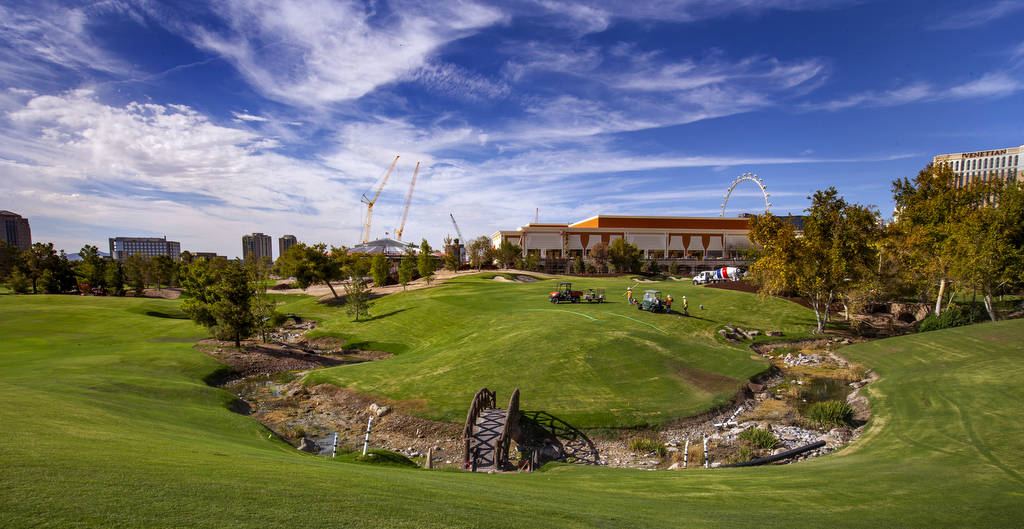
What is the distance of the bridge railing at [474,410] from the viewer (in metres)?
16.2

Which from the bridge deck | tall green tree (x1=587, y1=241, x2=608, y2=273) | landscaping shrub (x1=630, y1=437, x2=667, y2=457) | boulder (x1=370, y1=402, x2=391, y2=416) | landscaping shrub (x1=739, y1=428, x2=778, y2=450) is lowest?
landscaping shrub (x1=630, y1=437, x2=667, y2=457)

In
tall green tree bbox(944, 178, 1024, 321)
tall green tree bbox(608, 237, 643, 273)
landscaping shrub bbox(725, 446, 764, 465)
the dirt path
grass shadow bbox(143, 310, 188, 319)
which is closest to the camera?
landscaping shrub bbox(725, 446, 764, 465)

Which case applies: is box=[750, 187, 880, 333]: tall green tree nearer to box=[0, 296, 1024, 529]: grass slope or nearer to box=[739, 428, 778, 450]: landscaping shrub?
box=[0, 296, 1024, 529]: grass slope

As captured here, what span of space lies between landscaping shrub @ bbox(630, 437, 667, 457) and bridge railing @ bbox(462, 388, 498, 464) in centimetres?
674

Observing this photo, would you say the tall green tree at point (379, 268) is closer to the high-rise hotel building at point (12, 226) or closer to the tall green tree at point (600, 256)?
the tall green tree at point (600, 256)

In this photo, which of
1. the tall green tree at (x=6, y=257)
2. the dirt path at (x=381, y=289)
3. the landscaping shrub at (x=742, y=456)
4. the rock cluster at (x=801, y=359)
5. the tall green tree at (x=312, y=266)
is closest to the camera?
the landscaping shrub at (x=742, y=456)

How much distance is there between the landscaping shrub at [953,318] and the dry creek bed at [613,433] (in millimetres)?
6918

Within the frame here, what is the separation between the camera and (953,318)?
1350 inches

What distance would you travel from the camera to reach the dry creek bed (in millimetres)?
18719

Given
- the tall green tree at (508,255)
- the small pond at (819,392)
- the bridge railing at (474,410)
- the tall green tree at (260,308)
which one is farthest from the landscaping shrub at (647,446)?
the tall green tree at (508,255)

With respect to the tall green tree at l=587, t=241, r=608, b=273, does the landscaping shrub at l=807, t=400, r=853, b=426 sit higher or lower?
lower

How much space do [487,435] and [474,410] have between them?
113cm

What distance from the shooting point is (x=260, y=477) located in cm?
707

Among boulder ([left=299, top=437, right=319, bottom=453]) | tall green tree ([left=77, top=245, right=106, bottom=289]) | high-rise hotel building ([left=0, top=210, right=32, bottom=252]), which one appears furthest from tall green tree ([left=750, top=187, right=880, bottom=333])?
high-rise hotel building ([left=0, top=210, right=32, bottom=252])
